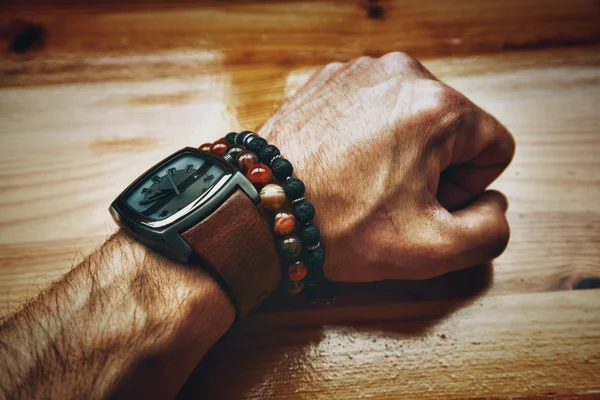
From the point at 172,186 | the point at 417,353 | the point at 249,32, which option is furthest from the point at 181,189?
the point at 249,32

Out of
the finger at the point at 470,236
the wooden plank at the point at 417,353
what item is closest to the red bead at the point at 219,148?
the wooden plank at the point at 417,353

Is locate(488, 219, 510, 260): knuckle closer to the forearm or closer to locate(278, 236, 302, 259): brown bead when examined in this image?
locate(278, 236, 302, 259): brown bead

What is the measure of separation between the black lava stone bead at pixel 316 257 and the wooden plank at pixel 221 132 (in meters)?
0.14

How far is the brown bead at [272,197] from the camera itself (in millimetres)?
743

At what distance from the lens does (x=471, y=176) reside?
0.95 metres

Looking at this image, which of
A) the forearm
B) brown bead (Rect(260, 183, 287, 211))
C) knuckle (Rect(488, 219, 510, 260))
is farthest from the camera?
knuckle (Rect(488, 219, 510, 260))

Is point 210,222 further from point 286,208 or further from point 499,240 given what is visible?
point 499,240

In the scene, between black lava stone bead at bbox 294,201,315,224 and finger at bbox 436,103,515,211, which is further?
finger at bbox 436,103,515,211

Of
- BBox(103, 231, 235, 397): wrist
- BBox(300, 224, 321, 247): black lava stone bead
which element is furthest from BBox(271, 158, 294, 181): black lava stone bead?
BBox(103, 231, 235, 397): wrist

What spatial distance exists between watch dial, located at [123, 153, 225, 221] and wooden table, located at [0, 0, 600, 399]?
30cm

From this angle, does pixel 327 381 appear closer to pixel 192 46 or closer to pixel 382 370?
→ pixel 382 370

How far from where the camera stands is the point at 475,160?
939mm

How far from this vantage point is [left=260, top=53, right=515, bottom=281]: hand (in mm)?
819

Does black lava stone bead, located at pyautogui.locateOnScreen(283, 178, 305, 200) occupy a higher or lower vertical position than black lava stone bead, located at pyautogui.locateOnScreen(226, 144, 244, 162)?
lower
